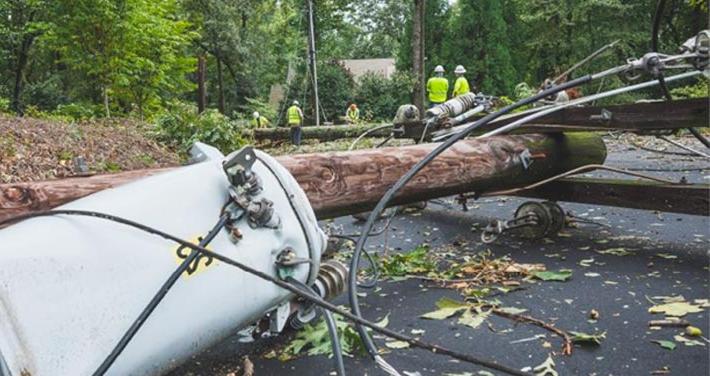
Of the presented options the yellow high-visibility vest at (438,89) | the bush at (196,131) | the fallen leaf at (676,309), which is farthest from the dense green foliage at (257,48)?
the fallen leaf at (676,309)

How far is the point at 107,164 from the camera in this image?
7051 mm

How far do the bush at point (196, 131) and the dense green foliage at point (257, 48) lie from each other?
696 centimetres

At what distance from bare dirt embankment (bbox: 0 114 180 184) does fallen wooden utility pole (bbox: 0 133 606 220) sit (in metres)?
3.46

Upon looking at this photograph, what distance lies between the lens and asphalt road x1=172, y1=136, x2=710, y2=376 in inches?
68.6

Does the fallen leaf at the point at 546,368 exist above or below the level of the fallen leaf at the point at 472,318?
above

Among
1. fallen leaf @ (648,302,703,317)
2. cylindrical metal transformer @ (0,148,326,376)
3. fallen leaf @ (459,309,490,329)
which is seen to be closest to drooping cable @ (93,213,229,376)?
cylindrical metal transformer @ (0,148,326,376)

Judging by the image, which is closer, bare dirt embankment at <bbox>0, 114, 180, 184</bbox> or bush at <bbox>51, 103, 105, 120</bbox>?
bare dirt embankment at <bbox>0, 114, 180, 184</bbox>

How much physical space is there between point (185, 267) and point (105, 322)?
19 centimetres

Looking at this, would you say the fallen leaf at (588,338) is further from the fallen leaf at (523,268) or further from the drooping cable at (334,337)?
the drooping cable at (334,337)

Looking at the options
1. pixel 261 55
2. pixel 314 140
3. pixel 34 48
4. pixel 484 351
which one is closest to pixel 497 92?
pixel 261 55

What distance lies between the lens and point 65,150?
23.7 feet

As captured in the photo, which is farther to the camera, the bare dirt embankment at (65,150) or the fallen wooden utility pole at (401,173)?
the bare dirt embankment at (65,150)

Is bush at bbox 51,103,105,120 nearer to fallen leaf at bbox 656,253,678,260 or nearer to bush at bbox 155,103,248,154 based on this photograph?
bush at bbox 155,103,248,154

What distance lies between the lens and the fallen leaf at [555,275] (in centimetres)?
256
